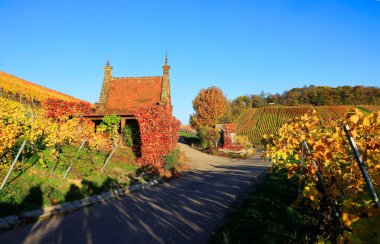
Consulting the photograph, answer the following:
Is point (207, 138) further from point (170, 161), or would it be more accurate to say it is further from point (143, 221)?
point (143, 221)

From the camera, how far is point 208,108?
40.5 m

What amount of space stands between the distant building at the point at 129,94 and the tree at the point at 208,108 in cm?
1752

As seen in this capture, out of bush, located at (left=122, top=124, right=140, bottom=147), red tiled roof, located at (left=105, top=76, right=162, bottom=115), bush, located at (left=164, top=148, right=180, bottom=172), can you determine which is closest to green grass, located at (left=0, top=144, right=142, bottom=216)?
bush, located at (left=164, top=148, right=180, bottom=172)

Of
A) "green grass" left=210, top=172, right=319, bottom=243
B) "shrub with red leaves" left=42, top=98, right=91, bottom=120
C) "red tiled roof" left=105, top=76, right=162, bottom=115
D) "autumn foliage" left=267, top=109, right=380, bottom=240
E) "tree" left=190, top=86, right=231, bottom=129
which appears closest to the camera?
"autumn foliage" left=267, top=109, right=380, bottom=240

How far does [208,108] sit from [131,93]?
749 inches

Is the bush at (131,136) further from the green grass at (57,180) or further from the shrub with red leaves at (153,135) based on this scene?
the green grass at (57,180)

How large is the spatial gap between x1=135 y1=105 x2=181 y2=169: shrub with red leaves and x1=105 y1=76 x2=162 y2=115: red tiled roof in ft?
21.5

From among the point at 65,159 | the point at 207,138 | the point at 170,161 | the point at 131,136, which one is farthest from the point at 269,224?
the point at 207,138

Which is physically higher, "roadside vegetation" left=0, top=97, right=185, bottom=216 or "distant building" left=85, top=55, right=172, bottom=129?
"distant building" left=85, top=55, right=172, bottom=129

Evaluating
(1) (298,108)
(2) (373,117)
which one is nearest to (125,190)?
(2) (373,117)

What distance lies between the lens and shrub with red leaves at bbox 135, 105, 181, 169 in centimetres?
1434

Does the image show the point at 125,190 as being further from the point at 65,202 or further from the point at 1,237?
the point at 1,237

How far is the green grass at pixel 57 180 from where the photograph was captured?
715 centimetres

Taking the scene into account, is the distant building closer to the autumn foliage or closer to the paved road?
the paved road
